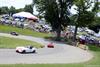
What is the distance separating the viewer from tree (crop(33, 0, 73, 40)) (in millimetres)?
72062

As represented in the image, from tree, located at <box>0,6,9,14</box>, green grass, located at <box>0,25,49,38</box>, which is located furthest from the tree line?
tree, located at <box>0,6,9,14</box>

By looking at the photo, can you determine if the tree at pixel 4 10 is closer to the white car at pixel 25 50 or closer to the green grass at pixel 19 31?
the green grass at pixel 19 31

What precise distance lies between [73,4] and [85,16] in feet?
14.2

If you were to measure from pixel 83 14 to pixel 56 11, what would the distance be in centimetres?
594

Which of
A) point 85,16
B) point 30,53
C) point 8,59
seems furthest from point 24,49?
point 85,16

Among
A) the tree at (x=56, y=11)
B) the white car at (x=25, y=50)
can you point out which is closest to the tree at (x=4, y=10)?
the tree at (x=56, y=11)

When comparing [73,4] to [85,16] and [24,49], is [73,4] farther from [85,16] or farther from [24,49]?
Answer: [24,49]

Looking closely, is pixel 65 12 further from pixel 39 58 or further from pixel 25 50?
pixel 39 58

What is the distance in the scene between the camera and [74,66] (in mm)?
33875

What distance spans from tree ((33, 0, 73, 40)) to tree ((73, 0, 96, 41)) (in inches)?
90.6

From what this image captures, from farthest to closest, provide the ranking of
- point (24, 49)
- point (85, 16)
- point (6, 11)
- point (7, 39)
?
point (6, 11)
point (85, 16)
point (7, 39)
point (24, 49)

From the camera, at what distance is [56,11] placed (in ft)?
237

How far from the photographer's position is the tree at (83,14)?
70.4 metres

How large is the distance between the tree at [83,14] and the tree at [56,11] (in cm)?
230
